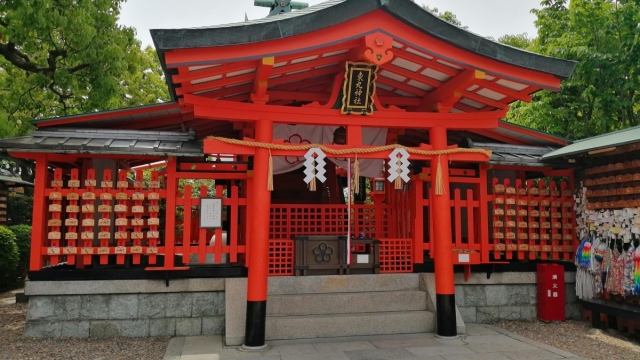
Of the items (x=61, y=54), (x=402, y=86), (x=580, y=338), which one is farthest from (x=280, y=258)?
(x=61, y=54)

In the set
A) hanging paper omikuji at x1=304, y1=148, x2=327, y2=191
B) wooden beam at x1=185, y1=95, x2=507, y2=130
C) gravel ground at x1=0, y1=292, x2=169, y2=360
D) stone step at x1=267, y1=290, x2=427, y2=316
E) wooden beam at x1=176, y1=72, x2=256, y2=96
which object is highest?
wooden beam at x1=176, y1=72, x2=256, y2=96

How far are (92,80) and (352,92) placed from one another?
749 cm

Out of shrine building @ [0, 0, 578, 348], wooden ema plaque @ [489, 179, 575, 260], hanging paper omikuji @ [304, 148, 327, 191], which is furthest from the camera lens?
wooden ema plaque @ [489, 179, 575, 260]

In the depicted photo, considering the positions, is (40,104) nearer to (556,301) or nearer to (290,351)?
(290,351)

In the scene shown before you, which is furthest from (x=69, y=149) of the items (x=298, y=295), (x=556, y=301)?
(x=556, y=301)

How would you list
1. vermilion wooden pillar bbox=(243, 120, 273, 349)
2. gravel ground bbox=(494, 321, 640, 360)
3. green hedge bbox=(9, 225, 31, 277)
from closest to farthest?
1. vermilion wooden pillar bbox=(243, 120, 273, 349)
2. gravel ground bbox=(494, 321, 640, 360)
3. green hedge bbox=(9, 225, 31, 277)

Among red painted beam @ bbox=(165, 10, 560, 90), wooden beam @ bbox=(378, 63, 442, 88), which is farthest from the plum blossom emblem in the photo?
red painted beam @ bbox=(165, 10, 560, 90)

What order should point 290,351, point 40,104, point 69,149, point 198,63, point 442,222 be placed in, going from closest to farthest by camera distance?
→ point 198,63
point 290,351
point 69,149
point 442,222
point 40,104

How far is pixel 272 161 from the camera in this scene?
21.5 ft

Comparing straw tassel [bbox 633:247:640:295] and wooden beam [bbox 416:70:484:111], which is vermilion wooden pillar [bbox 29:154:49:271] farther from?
straw tassel [bbox 633:247:640:295]

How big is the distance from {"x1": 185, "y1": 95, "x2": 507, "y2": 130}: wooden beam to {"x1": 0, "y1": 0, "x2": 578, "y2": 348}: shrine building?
2 centimetres

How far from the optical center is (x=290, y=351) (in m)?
5.91

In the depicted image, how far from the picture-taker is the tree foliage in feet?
30.3

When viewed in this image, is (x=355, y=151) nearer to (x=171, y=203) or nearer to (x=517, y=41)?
(x=171, y=203)
